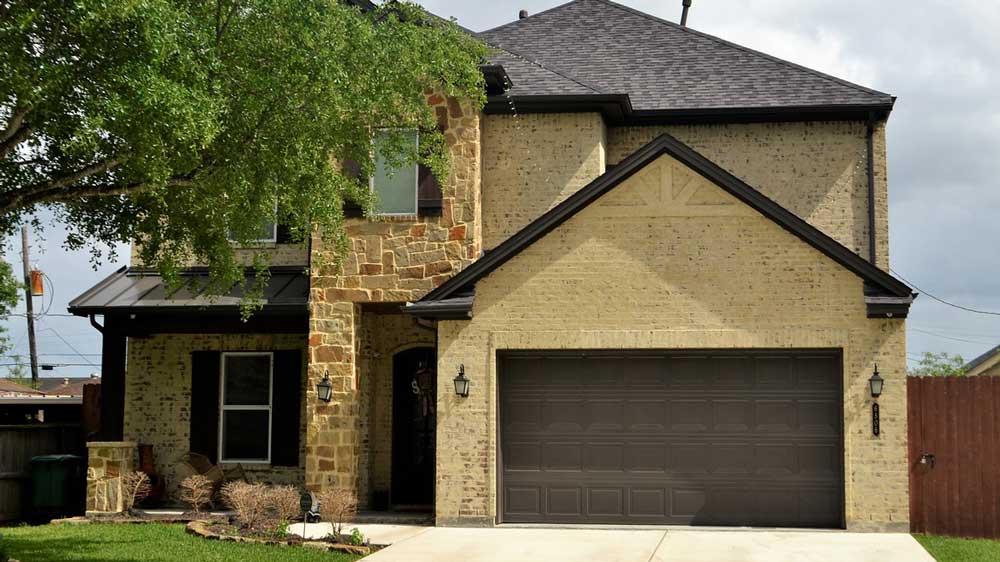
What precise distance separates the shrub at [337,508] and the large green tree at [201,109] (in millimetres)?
3353

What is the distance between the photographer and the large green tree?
36.2ft

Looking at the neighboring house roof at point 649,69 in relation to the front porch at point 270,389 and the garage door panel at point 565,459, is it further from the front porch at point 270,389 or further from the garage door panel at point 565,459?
the garage door panel at point 565,459

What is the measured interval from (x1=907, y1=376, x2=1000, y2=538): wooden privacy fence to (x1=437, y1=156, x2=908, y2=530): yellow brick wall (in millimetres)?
859

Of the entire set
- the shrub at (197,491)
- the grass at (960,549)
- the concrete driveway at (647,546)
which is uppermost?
the shrub at (197,491)

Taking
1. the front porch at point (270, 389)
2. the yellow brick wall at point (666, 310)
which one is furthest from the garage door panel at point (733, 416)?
the front porch at point (270, 389)

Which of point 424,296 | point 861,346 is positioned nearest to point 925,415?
point 861,346

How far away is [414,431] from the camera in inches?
758

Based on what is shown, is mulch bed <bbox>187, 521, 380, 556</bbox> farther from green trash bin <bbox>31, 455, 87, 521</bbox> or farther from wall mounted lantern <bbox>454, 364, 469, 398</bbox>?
green trash bin <bbox>31, 455, 87, 521</bbox>

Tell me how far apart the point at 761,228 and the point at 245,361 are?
30.5ft

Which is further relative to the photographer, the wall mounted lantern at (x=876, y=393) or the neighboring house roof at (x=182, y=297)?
the neighboring house roof at (x=182, y=297)

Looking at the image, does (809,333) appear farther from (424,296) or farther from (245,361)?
(245,361)

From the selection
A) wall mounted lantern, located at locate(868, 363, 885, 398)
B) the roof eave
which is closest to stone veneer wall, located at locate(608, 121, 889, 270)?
the roof eave

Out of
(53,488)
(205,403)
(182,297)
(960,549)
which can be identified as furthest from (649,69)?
(53,488)

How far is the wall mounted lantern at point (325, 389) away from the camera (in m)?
17.7
